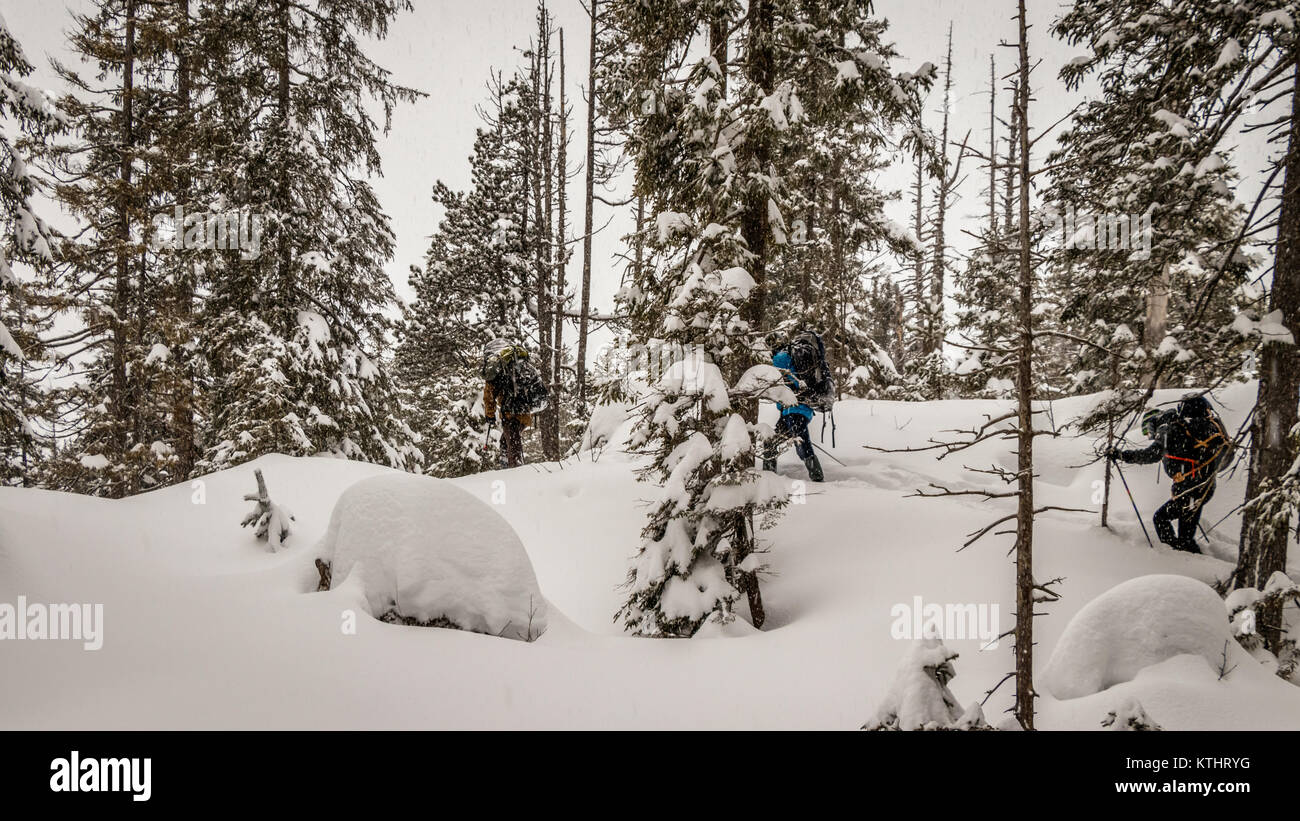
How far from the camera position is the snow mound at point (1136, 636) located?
4.01 metres

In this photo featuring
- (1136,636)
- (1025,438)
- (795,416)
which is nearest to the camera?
(1025,438)

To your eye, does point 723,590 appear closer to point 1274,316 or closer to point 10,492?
point 1274,316

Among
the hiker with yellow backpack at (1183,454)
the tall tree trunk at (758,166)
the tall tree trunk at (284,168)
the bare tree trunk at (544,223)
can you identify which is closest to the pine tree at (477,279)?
the bare tree trunk at (544,223)

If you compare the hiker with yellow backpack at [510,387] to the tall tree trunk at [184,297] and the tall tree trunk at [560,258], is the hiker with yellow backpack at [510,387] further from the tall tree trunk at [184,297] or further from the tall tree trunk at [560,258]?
the tall tree trunk at [184,297]

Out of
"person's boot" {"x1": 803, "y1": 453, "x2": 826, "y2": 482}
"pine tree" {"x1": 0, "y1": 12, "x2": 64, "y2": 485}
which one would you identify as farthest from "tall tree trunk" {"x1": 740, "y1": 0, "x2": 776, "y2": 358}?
"pine tree" {"x1": 0, "y1": 12, "x2": 64, "y2": 485}

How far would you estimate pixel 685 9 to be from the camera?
23.4 ft

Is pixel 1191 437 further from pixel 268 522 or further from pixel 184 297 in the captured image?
pixel 184 297

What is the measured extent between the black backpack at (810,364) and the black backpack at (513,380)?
5.67 m

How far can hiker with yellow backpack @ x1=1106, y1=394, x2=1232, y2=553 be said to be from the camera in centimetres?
667

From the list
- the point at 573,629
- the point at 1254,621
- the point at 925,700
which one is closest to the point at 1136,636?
the point at 1254,621

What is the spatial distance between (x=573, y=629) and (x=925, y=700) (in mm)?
3353

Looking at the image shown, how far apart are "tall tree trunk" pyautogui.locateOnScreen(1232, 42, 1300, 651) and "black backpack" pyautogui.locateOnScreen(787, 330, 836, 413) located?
193 inches

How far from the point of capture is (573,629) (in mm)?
5379

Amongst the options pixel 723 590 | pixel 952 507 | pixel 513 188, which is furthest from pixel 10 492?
pixel 513 188
